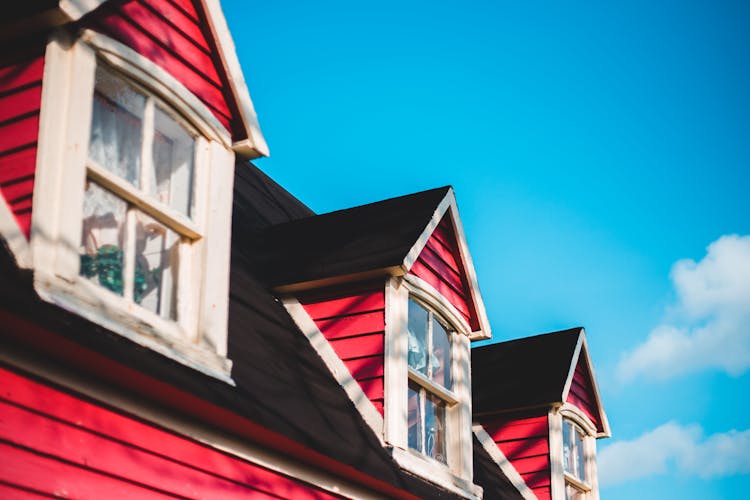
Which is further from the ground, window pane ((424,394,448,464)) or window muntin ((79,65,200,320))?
window muntin ((79,65,200,320))

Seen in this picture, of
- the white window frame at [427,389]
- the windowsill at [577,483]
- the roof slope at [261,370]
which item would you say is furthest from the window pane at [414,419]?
the windowsill at [577,483]

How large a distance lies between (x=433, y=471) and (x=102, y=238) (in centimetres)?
401

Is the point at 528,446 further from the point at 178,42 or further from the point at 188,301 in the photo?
the point at 178,42

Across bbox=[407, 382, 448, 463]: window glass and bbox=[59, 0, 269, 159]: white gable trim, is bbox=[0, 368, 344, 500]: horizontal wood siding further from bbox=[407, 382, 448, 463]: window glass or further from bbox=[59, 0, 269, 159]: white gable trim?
bbox=[407, 382, 448, 463]: window glass

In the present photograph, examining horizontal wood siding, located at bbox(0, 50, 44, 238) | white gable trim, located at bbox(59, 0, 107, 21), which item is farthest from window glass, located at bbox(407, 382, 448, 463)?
white gable trim, located at bbox(59, 0, 107, 21)

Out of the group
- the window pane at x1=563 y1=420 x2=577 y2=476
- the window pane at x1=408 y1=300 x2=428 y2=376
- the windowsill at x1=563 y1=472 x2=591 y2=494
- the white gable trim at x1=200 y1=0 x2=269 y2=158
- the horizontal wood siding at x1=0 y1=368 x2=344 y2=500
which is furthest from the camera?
the window pane at x1=563 y1=420 x2=577 y2=476

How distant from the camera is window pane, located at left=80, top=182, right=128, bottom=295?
614 cm

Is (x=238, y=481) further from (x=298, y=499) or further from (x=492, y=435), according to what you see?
(x=492, y=435)

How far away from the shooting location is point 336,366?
29.8ft

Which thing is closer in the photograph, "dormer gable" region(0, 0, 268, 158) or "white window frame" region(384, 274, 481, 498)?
"dormer gable" region(0, 0, 268, 158)

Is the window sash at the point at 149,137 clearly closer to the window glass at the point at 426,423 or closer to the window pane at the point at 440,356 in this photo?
the window glass at the point at 426,423

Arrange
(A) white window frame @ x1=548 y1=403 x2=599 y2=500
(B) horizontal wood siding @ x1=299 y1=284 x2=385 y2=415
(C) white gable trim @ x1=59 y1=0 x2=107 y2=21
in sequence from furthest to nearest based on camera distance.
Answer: (A) white window frame @ x1=548 y1=403 x2=599 y2=500, (B) horizontal wood siding @ x1=299 y1=284 x2=385 y2=415, (C) white gable trim @ x1=59 y1=0 x2=107 y2=21

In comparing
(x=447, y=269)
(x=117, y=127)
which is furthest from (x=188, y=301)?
(x=447, y=269)

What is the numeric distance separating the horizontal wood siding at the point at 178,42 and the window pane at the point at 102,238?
96cm
